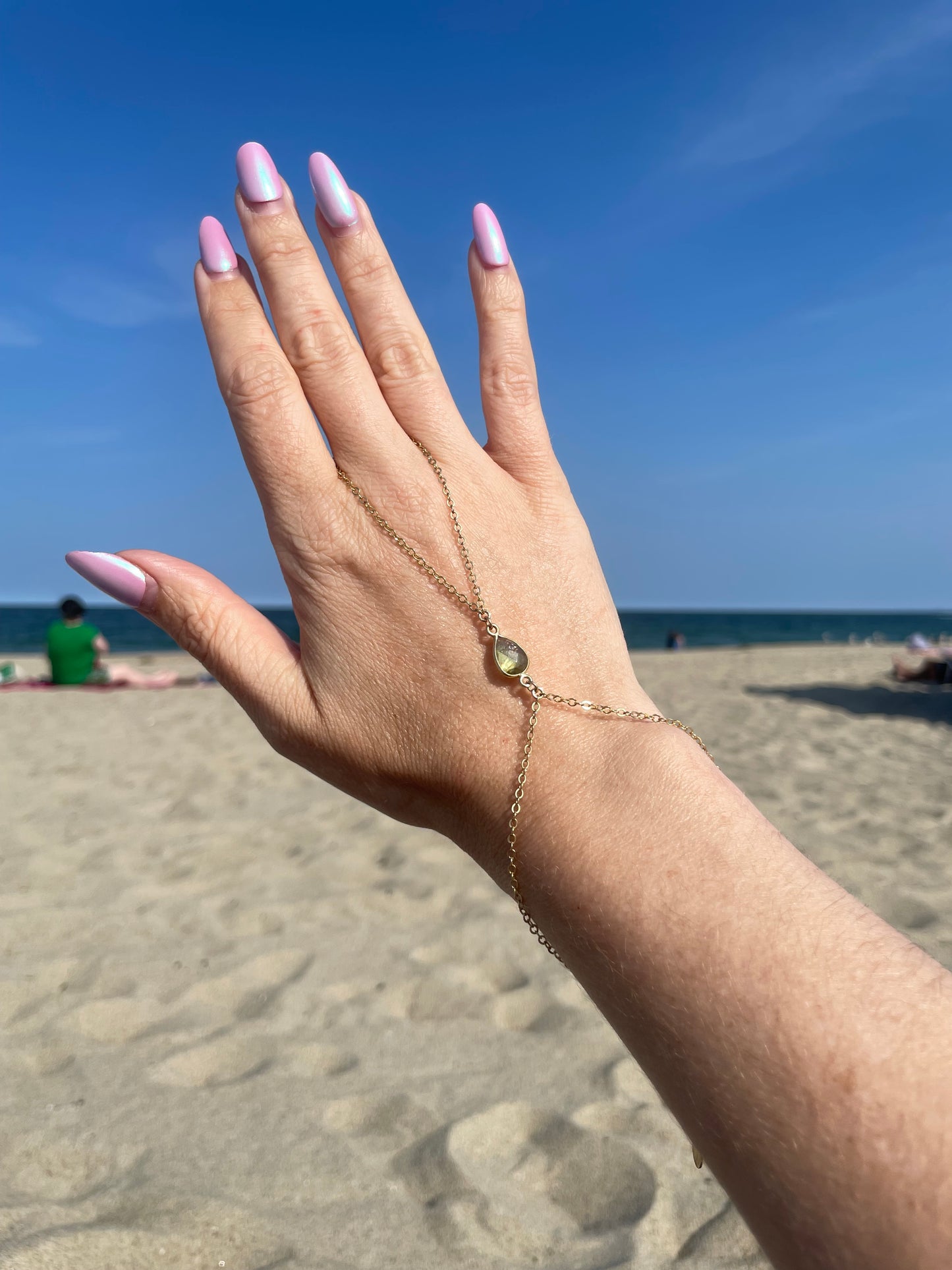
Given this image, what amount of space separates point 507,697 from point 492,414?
0.66 m

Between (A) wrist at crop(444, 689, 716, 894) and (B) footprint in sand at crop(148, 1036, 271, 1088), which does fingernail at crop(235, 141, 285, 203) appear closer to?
(A) wrist at crop(444, 689, 716, 894)

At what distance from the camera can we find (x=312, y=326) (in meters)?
1.40

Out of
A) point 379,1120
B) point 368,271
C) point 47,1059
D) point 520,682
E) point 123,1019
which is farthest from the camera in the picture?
point 123,1019

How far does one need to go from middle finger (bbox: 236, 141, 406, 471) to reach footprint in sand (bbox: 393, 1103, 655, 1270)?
140cm

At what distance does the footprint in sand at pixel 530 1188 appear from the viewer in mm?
1479

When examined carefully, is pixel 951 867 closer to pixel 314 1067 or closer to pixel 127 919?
pixel 314 1067

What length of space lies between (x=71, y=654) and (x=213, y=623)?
978 cm

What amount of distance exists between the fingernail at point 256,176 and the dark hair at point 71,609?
969 cm

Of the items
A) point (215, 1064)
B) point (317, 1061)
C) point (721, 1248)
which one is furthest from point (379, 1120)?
point (721, 1248)

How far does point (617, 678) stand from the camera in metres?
1.18

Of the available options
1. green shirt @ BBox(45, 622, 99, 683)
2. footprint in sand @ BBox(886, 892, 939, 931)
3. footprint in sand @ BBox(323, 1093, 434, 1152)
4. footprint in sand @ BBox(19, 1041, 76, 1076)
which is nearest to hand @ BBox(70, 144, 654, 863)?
footprint in sand @ BBox(323, 1093, 434, 1152)

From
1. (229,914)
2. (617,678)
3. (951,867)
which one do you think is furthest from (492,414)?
(951,867)

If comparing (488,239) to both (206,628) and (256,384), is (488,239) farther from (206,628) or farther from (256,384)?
(206,628)

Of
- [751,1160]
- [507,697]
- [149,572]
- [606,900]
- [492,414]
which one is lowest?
[751,1160]
